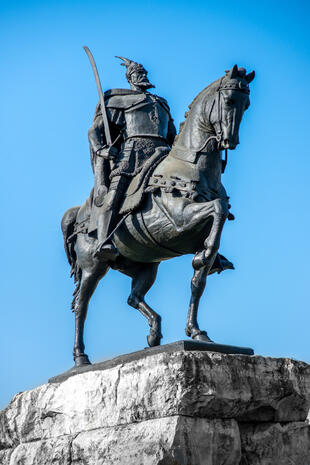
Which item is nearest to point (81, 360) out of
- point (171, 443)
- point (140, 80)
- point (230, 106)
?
point (171, 443)

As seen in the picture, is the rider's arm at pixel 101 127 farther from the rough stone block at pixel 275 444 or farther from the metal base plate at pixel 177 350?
the rough stone block at pixel 275 444

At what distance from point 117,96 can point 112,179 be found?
1122 mm

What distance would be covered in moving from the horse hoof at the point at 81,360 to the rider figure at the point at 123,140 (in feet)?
3.88

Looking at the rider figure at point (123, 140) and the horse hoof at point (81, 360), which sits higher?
the rider figure at point (123, 140)

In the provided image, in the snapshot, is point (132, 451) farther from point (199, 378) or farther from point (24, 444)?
point (24, 444)

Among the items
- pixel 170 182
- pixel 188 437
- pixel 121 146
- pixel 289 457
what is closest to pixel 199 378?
pixel 188 437

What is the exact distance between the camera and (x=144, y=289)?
903 cm

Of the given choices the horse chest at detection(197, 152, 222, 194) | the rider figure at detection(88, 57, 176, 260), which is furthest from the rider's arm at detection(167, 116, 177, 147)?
the horse chest at detection(197, 152, 222, 194)

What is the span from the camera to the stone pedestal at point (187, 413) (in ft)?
21.5

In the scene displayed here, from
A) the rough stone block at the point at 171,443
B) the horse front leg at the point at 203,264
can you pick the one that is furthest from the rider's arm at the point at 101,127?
the rough stone block at the point at 171,443

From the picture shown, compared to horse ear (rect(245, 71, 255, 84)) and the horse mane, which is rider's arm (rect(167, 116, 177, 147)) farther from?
horse ear (rect(245, 71, 255, 84))

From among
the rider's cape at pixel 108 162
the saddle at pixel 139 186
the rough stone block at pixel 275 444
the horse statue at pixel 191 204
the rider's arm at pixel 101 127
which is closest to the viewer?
the rough stone block at pixel 275 444

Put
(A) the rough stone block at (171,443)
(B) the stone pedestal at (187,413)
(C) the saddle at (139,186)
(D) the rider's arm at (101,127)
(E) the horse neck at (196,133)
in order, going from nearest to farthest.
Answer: (A) the rough stone block at (171,443), (B) the stone pedestal at (187,413), (E) the horse neck at (196,133), (C) the saddle at (139,186), (D) the rider's arm at (101,127)

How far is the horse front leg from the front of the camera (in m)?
7.55
